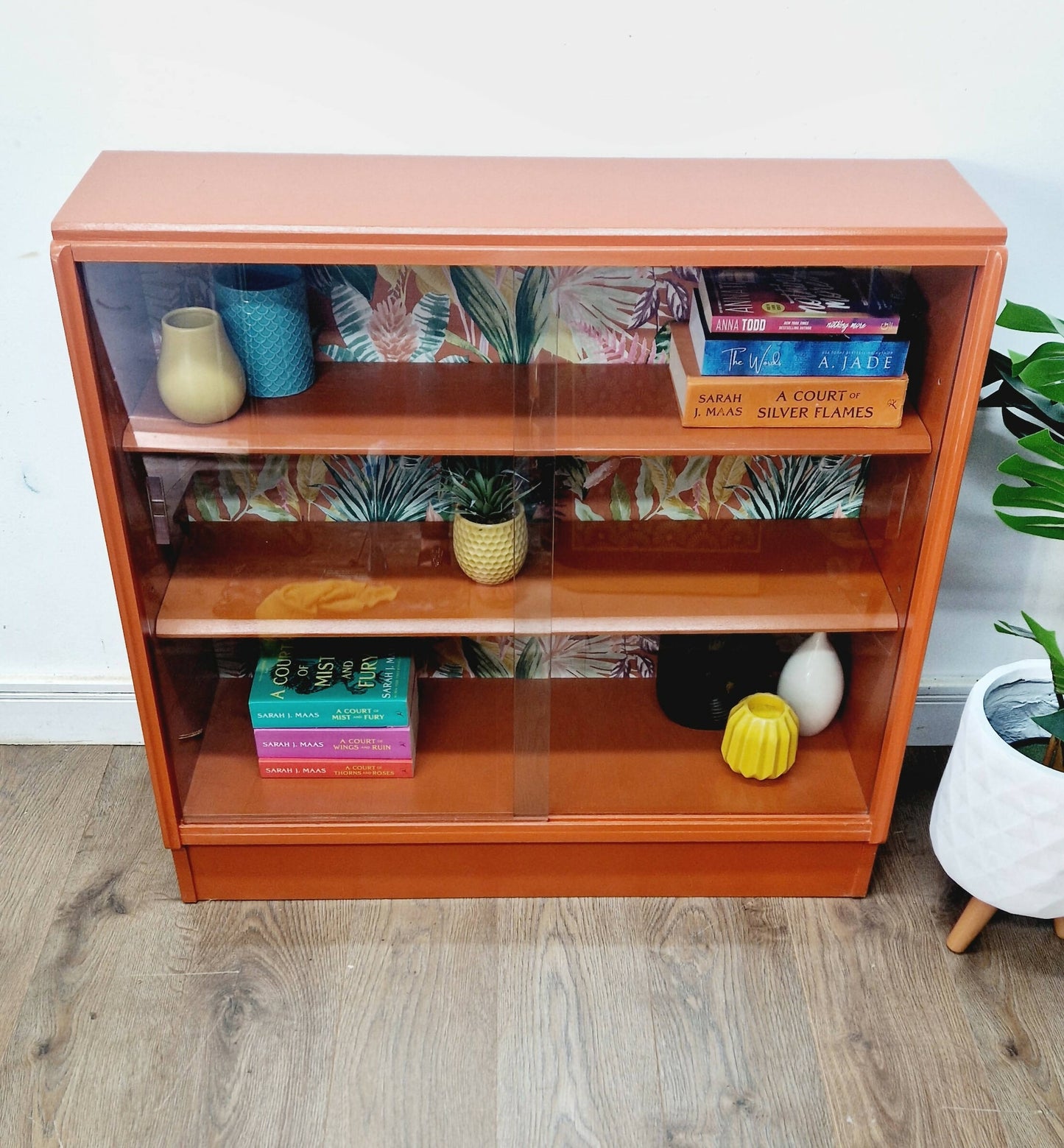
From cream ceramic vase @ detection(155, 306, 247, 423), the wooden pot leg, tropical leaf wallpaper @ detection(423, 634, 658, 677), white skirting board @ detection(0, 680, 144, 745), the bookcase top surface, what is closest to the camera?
the bookcase top surface

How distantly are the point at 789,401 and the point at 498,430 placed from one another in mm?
379

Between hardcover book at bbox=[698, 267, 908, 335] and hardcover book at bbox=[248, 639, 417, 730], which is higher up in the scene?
hardcover book at bbox=[698, 267, 908, 335]

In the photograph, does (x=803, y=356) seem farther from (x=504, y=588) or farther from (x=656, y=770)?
(x=656, y=770)

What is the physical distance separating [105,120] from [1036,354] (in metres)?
1.23

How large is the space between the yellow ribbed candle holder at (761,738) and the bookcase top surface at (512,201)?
2.51ft

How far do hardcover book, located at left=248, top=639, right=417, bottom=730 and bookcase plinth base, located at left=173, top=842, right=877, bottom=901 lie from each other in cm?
20

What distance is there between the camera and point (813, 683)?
1.85 metres

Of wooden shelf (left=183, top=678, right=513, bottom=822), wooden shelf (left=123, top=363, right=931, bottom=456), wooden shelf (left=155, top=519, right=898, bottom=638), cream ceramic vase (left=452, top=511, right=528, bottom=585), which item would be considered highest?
wooden shelf (left=123, top=363, right=931, bottom=456)

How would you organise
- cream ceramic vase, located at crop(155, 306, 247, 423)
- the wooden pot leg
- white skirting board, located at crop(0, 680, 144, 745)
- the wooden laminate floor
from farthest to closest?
white skirting board, located at crop(0, 680, 144, 745) < the wooden pot leg < the wooden laminate floor < cream ceramic vase, located at crop(155, 306, 247, 423)

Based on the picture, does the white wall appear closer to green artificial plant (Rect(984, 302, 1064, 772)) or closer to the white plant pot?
green artificial plant (Rect(984, 302, 1064, 772))

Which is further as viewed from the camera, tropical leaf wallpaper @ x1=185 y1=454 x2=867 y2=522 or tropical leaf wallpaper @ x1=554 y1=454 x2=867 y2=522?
tropical leaf wallpaper @ x1=554 y1=454 x2=867 y2=522

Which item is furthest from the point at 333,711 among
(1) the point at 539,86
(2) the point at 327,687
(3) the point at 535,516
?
(1) the point at 539,86

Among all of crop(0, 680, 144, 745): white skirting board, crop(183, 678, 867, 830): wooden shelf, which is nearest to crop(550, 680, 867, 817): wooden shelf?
crop(183, 678, 867, 830): wooden shelf

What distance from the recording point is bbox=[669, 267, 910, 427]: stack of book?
1469 millimetres
